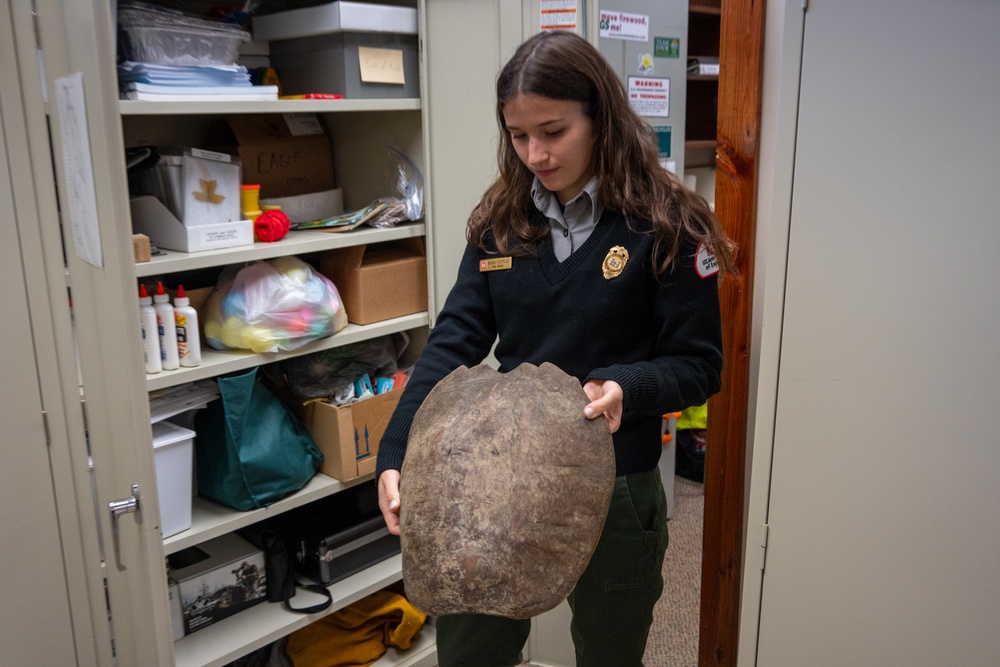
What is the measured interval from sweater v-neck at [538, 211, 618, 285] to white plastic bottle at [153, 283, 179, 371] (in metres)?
0.84

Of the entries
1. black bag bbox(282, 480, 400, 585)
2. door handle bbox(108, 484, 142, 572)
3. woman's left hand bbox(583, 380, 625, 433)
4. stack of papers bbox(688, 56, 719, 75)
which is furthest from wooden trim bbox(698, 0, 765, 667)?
stack of papers bbox(688, 56, 719, 75)

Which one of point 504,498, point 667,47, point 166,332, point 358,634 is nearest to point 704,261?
point 504,498

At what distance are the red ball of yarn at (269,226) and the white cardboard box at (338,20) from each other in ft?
1.42

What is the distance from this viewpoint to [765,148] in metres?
1.72

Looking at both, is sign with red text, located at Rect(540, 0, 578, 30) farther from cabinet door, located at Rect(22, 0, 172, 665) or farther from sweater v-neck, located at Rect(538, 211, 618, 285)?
cabinet door, located at Rect(22, 0, 172, 665)

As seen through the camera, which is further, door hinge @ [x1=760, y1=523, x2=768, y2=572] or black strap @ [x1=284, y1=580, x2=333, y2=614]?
black strap @ [x1=284, y1=580, x2=333, y2=614]

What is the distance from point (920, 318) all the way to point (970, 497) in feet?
0.97

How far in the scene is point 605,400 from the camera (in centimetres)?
114

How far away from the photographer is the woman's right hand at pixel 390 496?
120 cm

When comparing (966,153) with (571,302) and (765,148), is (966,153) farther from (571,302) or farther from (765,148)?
(571,302)

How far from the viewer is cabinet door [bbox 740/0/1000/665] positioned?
4.25 feet

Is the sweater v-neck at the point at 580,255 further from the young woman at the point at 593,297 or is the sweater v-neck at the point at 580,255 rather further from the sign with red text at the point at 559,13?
the sign with red text at the point at 559,13

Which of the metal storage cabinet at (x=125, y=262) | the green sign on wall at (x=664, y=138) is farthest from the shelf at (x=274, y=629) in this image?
the green sign on wall at (x=664, y=138)

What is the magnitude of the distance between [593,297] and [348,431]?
940mm
